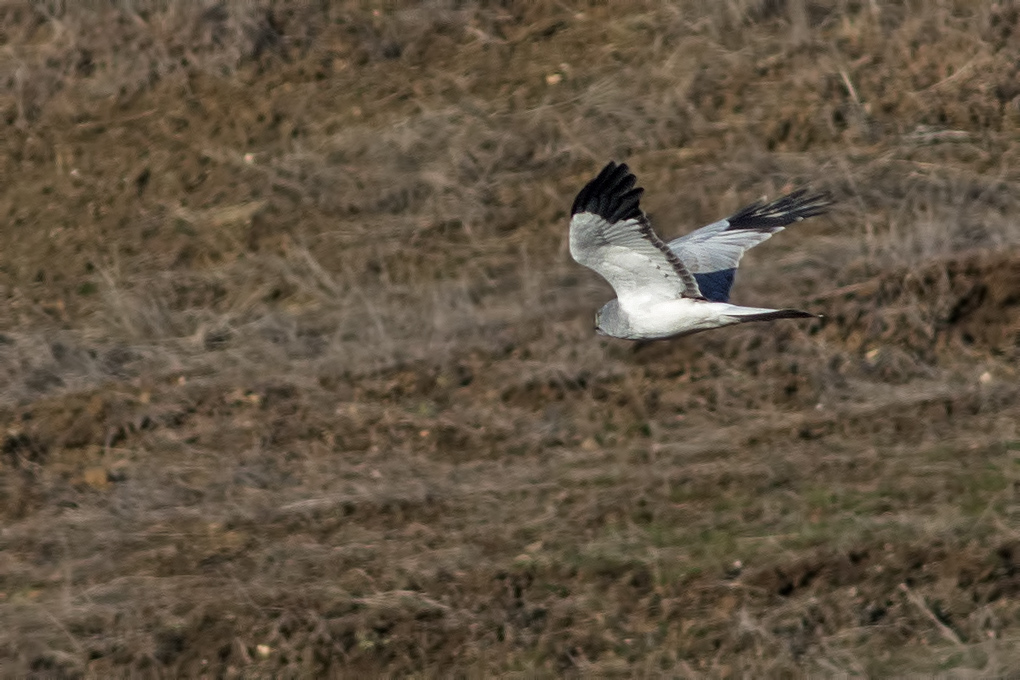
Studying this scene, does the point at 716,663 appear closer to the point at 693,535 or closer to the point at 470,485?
the point at 693,535

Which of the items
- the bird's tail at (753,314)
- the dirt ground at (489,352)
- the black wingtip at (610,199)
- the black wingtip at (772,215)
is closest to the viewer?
the black wingtip at (610,199)

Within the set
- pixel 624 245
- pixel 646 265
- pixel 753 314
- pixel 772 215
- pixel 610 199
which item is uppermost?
pixel 610 199

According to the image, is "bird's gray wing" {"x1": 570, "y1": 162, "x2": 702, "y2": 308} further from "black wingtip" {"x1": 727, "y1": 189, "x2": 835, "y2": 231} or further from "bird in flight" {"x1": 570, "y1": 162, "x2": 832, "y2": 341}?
"black wingtip" {"x1": 727, "y1": 189, "x2": 835, "y2": 231}

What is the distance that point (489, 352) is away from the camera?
29.0ft

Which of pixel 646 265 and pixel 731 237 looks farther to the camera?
pixel 731 237

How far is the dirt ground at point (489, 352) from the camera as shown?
8000 mm

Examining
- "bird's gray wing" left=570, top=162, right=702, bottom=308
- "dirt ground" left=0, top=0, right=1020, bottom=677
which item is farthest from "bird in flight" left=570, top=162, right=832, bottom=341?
"dirt ground" left=0, top=0, right=1020, bottom=677

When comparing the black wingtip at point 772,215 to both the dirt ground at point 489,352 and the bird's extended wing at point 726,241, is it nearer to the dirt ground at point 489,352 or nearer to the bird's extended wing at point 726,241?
the bird's extended wing at point 726,241

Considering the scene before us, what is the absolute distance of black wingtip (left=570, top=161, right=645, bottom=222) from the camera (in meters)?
6.22

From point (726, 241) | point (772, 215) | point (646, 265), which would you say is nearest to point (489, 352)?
point (726, 241)

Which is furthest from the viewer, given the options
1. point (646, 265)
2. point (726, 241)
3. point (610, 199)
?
point (726, 241)

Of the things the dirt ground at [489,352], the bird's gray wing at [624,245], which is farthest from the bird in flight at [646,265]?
the dirt ground at [489,352]

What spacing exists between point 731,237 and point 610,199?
1.69m

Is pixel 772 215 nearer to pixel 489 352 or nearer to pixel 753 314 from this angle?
pixel 753 314
